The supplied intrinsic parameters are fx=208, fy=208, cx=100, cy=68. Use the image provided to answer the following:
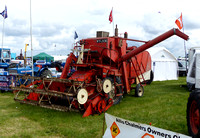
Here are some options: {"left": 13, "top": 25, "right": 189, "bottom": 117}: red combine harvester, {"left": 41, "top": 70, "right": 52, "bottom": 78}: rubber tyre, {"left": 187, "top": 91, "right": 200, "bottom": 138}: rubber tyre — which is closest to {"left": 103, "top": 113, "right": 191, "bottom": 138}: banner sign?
→ {"left": 187, "top": 91, "right": 200, "bottom": 138}: rubber tyre

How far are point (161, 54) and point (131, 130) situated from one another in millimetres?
17111

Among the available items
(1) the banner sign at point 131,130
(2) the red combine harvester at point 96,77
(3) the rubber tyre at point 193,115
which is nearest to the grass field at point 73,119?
(2) the red combine harvester at point 96,77

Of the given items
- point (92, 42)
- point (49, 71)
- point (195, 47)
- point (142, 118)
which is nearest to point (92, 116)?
point (142, 118)

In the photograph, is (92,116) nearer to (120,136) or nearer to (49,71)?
(120,136)

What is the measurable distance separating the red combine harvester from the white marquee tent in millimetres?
9881

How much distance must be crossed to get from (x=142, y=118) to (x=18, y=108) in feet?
15.2

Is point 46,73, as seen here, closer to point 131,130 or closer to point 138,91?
point 138,91

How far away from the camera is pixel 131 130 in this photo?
3750mm

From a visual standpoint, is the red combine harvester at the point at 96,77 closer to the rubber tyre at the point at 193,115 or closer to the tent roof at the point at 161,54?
the rubber tyre at the point at 193,115

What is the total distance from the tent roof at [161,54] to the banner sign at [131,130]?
15465 mm

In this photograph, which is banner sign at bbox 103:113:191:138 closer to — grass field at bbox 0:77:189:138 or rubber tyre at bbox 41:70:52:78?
grass field at bbox 0:77:189:138

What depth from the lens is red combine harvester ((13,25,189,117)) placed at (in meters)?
6.95

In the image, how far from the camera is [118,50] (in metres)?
8.89

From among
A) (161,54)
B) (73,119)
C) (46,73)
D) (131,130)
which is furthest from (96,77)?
(161,54)
